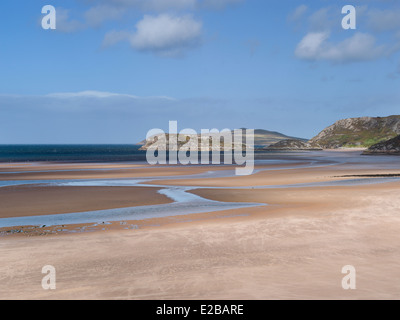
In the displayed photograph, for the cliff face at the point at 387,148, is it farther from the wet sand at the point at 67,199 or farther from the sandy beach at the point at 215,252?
the wet sand at the point at 67,199

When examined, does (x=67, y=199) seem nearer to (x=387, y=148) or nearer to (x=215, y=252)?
(x=215, y=252)

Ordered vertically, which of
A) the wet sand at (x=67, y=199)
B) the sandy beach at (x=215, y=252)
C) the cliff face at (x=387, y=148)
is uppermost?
the cliff face at (x=387, y=148)

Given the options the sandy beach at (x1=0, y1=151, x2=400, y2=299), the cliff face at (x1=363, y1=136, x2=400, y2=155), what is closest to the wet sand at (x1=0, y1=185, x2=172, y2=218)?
the sandy beach at (x1=0, y1=151, x2=400, y2=299)

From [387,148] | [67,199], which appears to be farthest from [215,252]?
[387,148]

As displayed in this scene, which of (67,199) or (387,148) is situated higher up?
(387,148)

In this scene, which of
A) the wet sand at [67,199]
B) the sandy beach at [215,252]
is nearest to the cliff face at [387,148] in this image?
the sandy beach at [215,252]

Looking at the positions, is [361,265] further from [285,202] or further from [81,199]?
[81,199]

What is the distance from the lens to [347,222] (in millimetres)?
18312

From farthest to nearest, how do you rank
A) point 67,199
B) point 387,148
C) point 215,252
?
point 387,148, point 67,199, point 215,252

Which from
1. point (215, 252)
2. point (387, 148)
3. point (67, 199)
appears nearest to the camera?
point (215, 252)

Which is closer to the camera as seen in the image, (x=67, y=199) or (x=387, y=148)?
(x=67, y=199)

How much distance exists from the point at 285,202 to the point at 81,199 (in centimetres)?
1474
